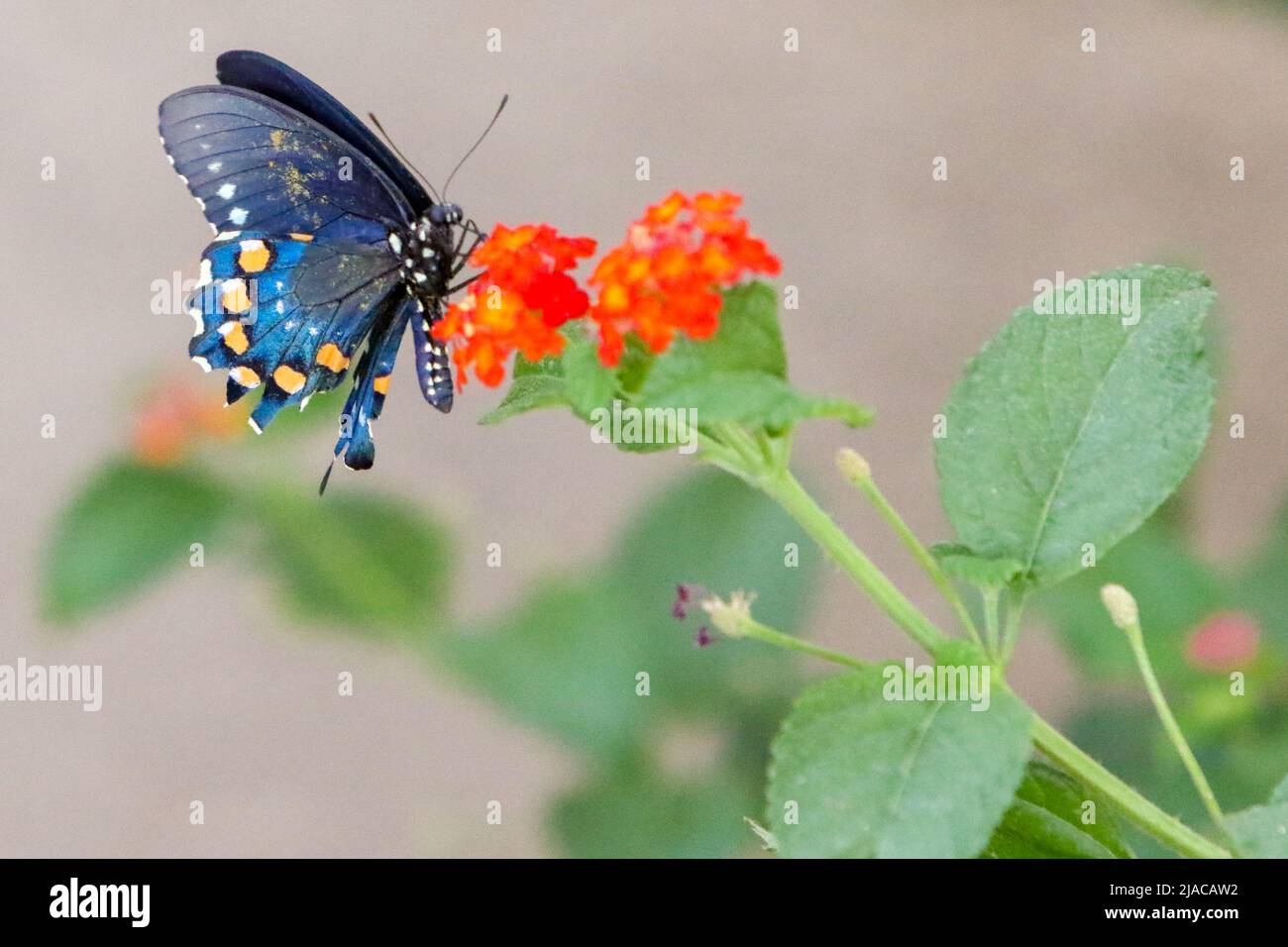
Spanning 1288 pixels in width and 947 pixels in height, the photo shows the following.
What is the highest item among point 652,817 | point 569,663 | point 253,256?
point 253,256

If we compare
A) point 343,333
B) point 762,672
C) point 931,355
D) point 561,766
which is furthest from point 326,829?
point 343,333

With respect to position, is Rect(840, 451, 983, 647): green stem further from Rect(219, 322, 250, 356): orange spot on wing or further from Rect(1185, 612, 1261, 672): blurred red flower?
Rect(1185, 612, 1261, 672): blurred red flower

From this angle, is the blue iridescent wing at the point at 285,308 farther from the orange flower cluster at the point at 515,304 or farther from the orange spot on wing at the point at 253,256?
the orange flower cluster at the point at 515,304

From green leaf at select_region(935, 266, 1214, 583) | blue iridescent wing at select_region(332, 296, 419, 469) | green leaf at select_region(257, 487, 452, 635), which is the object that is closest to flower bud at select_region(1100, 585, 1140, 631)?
green leaf at select_region(935, 266, 1214, 583)

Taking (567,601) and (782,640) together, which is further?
(567,601)

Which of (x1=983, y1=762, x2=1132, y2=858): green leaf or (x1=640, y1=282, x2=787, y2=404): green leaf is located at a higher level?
(x1=640, y1=282, x2=787, y2=404): green leaf

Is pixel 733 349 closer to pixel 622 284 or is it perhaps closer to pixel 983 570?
pixel 622 284

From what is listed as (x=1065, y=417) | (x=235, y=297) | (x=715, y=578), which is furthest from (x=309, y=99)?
(x=715, y=578)
